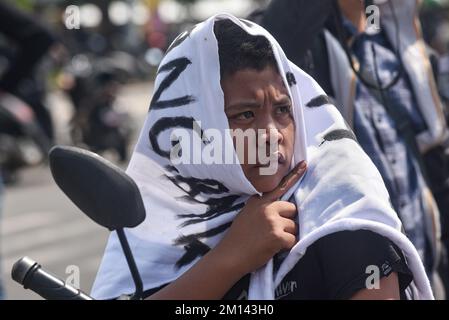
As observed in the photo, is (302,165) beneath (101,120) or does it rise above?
beneath

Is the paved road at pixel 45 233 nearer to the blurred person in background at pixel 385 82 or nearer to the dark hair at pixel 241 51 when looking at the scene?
the blurred person in background at pixel 385 82

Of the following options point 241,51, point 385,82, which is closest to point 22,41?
point 385,82

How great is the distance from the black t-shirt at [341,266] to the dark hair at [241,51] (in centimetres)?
38

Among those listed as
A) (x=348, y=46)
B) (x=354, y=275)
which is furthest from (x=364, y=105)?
(x=354, y=275)

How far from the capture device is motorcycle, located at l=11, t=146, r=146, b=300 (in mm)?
1920

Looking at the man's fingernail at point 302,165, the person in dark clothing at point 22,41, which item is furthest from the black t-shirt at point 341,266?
the person in dark clothing at point 22,41

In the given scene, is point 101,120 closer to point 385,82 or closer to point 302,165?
point 385,82

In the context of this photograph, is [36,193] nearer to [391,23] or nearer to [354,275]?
[391,23]

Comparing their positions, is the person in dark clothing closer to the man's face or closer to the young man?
the young man

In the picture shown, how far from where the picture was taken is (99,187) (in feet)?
6.30

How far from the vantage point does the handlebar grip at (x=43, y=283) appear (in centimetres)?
193

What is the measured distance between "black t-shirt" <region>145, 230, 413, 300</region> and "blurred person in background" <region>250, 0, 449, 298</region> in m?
1.00

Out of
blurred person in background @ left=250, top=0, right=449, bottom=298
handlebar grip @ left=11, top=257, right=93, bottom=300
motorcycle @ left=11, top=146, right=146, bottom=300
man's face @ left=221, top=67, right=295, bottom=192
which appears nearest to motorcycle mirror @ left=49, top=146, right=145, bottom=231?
motorcycle @ left=11, top=146, right=146, bottom=300

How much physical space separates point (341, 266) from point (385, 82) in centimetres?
123
